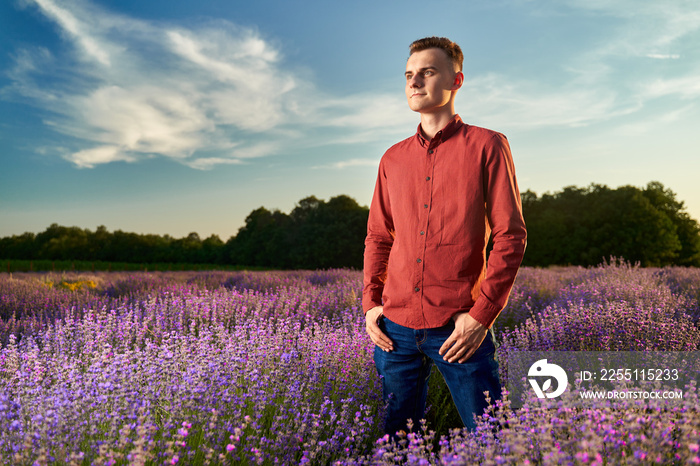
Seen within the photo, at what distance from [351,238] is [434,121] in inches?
1096

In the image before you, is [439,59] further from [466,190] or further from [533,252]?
[533,252]

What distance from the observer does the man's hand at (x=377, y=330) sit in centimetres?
238

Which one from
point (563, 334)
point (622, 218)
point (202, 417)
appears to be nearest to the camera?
point (202, 417)

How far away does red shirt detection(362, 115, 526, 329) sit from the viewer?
80.0 inches

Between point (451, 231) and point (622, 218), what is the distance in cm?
3294

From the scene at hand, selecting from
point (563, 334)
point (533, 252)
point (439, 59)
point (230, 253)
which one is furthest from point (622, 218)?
point (439, 59)

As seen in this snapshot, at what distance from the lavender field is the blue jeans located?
4.6 inches

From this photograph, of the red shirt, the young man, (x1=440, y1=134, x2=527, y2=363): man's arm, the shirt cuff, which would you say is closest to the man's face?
the young man

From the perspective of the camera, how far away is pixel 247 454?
2.11 meters

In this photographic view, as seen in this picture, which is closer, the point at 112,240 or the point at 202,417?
the point at 202,417

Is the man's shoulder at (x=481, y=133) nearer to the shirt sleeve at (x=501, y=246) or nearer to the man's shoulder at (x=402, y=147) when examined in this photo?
the shirt sleeve at (x=501, y=246)

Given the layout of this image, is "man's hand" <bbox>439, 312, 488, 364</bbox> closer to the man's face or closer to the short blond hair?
the man's face

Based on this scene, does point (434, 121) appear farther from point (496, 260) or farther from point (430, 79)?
point (496, 260)

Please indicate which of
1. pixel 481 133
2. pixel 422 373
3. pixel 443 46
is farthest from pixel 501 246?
pixel 443 46
